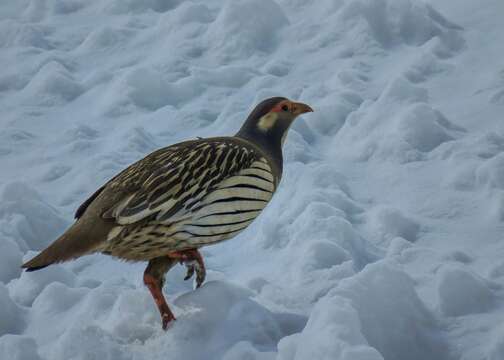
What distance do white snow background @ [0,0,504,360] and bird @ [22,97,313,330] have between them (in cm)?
25

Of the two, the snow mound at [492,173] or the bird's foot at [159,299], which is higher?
the bird's foot at [159,299]

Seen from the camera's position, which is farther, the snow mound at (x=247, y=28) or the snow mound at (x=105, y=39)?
the snow mound at (x=105, y=39)

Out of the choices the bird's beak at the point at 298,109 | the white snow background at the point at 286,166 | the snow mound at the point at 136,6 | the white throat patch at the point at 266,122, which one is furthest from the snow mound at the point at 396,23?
the white throat patch at the point at 266,122

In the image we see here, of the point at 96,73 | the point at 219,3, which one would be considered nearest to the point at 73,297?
the point at 96,73

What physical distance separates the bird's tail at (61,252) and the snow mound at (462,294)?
5.34 ft

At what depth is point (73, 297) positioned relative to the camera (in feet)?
14.5

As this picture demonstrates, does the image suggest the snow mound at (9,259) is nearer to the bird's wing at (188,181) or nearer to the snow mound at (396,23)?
the bird's wing at (188,181)

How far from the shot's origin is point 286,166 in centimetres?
593

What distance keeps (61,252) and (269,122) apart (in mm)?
1499

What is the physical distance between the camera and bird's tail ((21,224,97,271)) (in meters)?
3.83

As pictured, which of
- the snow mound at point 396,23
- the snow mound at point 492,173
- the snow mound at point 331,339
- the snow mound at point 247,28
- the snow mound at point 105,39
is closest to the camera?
the snow mound at point 331,339

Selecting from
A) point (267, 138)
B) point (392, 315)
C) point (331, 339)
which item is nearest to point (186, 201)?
point (267, 138)

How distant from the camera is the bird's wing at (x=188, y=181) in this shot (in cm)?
395

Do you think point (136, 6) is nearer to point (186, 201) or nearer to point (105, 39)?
point (105, 39)
